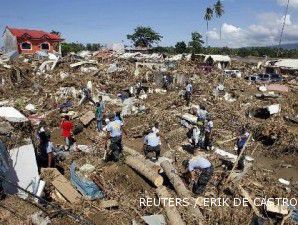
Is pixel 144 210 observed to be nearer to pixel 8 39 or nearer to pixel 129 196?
pixel 129 196

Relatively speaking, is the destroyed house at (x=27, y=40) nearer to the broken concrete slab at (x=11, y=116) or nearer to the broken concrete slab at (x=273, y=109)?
the broken concrete slab at (x=273, y=109)

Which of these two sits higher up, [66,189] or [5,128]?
[5,128]

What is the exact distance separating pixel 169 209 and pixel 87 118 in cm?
833

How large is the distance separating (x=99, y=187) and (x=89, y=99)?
10.8 m

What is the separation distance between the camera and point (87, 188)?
8.80 m

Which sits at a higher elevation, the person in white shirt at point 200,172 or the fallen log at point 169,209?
the person in white shirt at point 200,172

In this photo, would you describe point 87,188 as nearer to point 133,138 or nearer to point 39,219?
point 39,219

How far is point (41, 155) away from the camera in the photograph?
10.1 m

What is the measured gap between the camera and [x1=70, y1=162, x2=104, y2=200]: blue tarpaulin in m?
8.73

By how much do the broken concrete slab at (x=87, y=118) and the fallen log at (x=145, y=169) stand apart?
17.8 feet

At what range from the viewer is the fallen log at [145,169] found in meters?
8.99

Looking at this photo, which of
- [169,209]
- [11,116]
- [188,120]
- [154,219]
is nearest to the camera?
[154,219]

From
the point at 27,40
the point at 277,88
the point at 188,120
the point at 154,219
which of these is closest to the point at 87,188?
the point at 154,219

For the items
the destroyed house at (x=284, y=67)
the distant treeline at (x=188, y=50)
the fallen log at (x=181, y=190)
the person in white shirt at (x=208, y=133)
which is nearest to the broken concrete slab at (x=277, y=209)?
the fallen log at (x=181, y=190)
